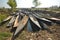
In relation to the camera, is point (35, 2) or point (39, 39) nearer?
point (39, 39)

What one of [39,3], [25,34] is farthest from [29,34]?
[39,3]

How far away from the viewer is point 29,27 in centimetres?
749

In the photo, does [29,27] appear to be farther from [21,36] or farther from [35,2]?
[35,2]

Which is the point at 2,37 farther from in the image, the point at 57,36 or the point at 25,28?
the point at 57,36

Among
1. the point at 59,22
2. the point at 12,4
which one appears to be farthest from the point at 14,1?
the point at 59,22

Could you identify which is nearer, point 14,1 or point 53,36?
point 53,36

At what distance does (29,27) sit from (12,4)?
28.4m

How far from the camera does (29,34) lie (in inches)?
256

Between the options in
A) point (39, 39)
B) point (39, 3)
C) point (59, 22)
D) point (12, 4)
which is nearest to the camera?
point (39, 39)

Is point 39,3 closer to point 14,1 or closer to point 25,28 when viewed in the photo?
point 14,1

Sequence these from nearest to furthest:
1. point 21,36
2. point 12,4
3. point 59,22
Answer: point 21,36 < point 59,22 < point 12,4

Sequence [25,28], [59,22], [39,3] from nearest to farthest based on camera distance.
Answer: [25,28]
[59,22]
[39,3]

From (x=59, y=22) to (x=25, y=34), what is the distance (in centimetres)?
258

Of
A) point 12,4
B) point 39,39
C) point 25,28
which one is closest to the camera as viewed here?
point 39,39
